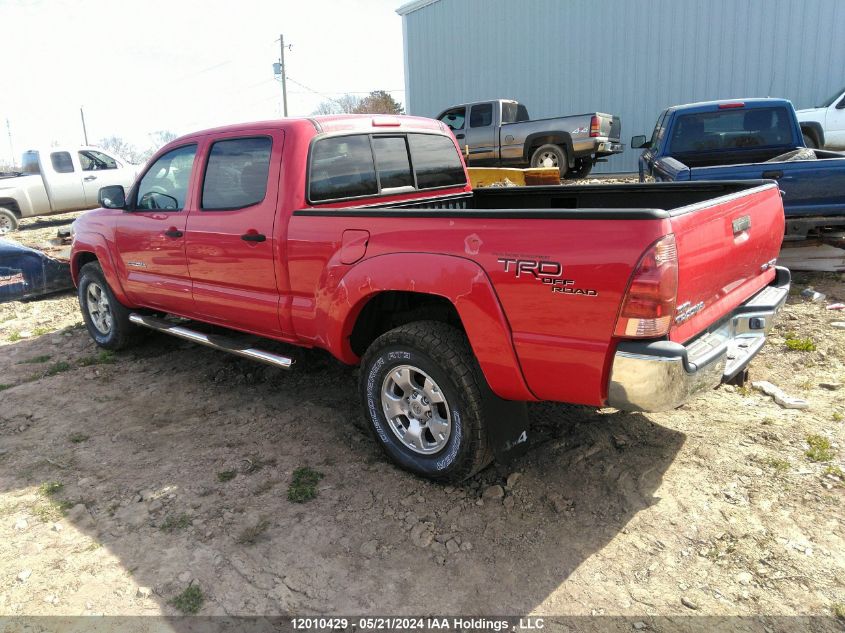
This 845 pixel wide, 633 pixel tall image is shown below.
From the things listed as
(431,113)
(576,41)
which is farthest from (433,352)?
(431,113)

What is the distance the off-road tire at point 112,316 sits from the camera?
5.52 metres

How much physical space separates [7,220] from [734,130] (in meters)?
14.7

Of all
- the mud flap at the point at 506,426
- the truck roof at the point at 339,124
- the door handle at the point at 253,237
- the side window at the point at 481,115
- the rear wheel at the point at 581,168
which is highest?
the side window at the point at 481,115

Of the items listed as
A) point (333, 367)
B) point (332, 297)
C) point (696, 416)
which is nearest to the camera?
point (332, 297)

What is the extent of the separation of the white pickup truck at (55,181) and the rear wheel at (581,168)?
10.1 m

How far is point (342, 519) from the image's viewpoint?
3047 mm

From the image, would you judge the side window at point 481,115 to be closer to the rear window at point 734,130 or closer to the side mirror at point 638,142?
the side mirror at point 638,142

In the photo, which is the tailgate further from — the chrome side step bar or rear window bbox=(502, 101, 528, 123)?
rear window bbox=(502, 101, 528, 123)

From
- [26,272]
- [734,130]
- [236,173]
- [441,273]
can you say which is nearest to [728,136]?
[734,130]

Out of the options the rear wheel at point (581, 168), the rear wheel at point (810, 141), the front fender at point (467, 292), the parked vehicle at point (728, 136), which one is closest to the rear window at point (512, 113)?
the rear wheel at point (581, 168)

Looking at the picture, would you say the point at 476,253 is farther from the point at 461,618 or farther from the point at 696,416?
the point at 696,416

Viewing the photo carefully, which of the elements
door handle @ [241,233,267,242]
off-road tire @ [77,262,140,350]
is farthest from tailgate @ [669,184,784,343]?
Result: off-road tire @ [77,262,140,350]

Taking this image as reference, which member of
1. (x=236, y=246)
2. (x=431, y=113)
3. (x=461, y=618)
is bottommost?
(x=461, y=618)

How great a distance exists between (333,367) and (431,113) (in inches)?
709
